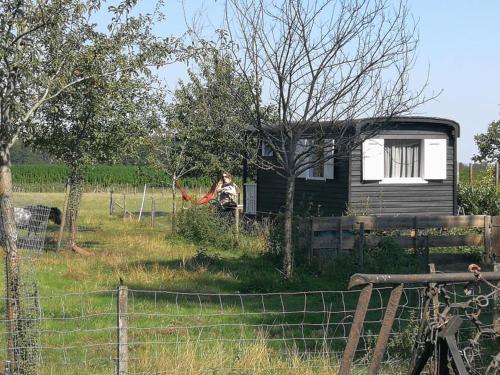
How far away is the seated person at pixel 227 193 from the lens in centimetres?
2561

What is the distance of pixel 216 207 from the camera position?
23609 millimetres

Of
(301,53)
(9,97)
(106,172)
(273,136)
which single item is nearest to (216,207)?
(273,136)

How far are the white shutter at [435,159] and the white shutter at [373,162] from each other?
135cm

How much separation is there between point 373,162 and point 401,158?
4.13 ft

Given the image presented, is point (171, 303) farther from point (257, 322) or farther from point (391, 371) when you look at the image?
point (391, 371)

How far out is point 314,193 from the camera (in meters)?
22.7

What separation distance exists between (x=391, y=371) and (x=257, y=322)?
336 cm

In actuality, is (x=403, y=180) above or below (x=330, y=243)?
above

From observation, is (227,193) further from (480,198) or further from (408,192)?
(480,198)

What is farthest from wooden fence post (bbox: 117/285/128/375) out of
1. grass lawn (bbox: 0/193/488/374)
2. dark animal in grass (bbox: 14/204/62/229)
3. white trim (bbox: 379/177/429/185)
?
Answer: white trim (bbox: 379/177/429/185)

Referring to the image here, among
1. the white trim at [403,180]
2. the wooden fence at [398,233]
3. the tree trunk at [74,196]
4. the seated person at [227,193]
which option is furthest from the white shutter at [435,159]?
the tree trunk at [74,196]

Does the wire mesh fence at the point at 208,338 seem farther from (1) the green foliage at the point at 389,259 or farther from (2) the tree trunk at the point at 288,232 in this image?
(1) the green foliage at the point at 389,259

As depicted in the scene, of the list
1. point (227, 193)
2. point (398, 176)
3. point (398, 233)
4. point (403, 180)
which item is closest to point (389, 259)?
point (398, 233)

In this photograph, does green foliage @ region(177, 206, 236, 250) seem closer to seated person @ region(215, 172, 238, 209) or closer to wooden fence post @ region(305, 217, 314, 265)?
seated person @ region(215, 172, 238, 209)
